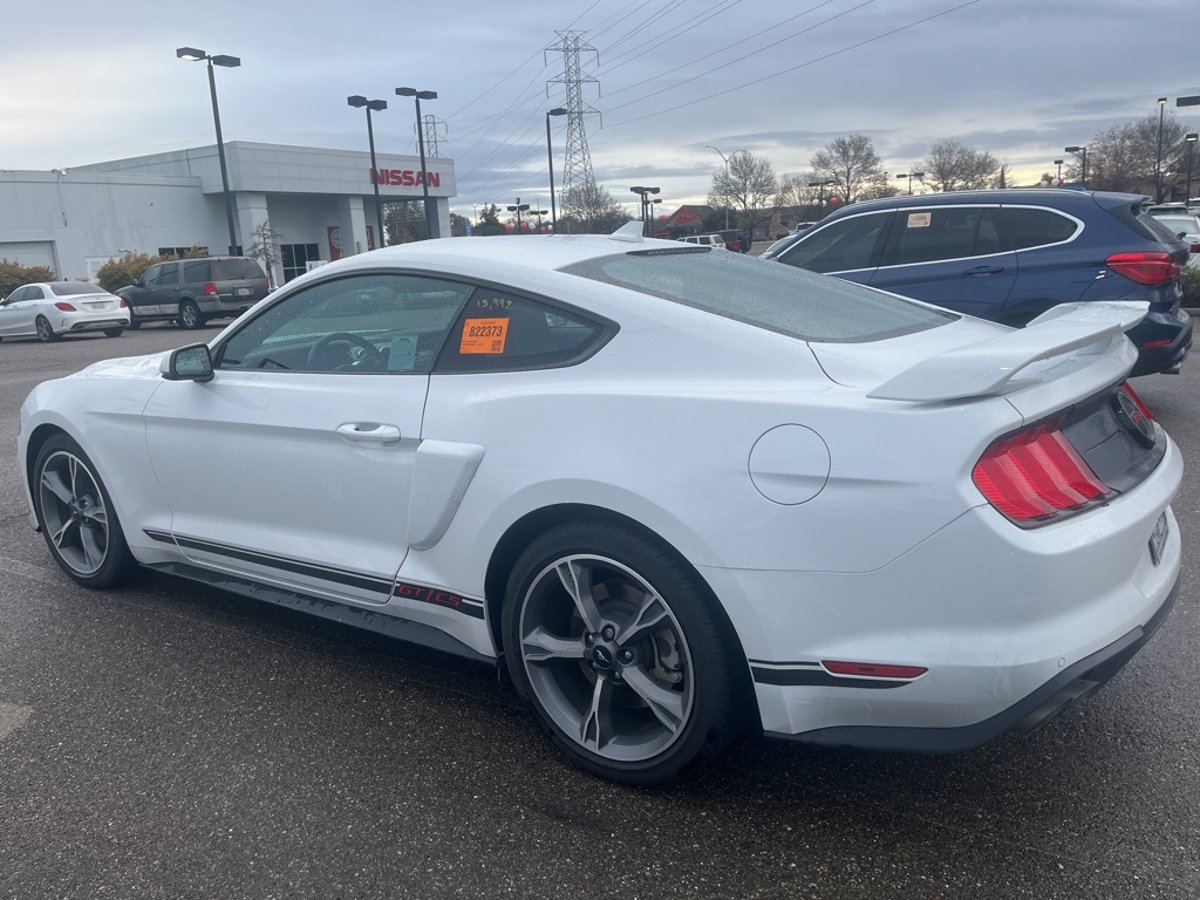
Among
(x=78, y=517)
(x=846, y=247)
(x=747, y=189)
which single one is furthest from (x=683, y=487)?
(x=747, y=189)

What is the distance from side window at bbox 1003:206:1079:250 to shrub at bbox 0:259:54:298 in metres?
33.7

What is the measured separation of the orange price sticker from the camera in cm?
315

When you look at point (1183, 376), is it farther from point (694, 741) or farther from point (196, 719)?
point (196, 719)

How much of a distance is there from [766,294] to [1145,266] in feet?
15.8

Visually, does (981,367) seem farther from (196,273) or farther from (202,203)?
(202,203)

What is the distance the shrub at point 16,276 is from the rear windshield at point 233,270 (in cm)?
1258

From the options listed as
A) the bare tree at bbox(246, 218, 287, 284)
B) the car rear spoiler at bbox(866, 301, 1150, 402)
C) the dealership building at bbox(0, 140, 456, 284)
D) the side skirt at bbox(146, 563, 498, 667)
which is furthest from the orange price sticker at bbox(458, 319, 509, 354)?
the bare tree at bbox(246, 218, 287, 284)

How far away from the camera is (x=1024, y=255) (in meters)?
7.29

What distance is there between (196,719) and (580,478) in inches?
65.9

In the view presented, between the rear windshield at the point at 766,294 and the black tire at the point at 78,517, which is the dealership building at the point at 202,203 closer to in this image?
the black tire at the point at 78,517

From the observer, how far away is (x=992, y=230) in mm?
7488

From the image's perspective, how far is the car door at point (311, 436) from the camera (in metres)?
3.29

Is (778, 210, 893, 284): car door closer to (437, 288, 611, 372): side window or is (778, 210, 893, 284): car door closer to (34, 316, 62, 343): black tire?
(437, 288, 611, 372): side window

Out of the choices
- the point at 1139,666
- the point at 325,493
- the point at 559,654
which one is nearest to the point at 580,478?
the point at 559,654
